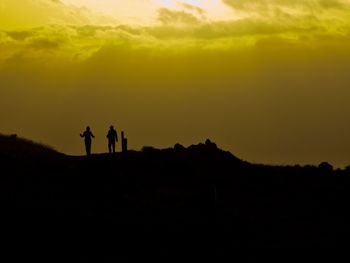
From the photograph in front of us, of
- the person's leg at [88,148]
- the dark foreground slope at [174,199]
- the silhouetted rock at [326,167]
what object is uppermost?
the person's leg at [88,148]

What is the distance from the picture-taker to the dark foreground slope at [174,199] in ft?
134

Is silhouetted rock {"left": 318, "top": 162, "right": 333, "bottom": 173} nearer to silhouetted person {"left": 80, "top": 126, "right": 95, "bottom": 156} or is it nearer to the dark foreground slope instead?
the dark foreground slope

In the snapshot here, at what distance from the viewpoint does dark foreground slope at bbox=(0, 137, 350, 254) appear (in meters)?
40.8

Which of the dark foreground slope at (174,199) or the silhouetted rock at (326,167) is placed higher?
the silhouetted rock at (326,167)

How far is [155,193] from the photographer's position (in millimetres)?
46875

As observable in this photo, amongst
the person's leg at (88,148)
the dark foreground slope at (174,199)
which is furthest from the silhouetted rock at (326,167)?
the person's leg at (88,148)

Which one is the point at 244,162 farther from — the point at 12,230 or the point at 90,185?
the point at 12,230

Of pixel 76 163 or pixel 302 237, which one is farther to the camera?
pixel 76 163

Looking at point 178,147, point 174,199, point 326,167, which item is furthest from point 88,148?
point 326,167

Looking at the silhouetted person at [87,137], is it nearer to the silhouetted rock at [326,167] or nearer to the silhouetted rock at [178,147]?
the silhouetted rock at [178,147]

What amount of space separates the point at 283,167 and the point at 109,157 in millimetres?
14025

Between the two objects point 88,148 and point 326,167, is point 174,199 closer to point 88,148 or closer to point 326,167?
point 88,148

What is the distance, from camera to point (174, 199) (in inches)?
1822

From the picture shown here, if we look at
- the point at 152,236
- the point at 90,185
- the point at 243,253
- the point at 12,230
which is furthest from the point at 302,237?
the point at 12,230
